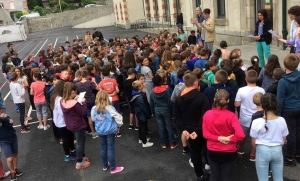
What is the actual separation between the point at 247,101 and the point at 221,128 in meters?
1.42

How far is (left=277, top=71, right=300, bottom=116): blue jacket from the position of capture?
4691 millimetres

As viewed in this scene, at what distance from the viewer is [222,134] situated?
3.95m

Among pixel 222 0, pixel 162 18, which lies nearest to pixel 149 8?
pixel 162 18

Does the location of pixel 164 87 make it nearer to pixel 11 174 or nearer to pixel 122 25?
pixel 11 174

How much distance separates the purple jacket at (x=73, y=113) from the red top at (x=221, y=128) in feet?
8.37

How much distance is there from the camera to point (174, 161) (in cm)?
573

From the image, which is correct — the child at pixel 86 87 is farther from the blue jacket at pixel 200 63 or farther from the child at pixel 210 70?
the child at pixel 210 70

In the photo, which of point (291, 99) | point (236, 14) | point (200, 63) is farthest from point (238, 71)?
point (236, 14)

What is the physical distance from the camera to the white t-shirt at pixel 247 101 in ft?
16.5

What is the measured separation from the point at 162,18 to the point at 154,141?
2440 cm

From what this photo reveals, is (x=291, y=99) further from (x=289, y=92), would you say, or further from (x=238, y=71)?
(x=238, y=71)

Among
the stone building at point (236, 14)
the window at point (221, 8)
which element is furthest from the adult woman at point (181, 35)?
the window at point (221, 8)

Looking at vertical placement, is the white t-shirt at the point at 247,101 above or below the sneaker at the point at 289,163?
above

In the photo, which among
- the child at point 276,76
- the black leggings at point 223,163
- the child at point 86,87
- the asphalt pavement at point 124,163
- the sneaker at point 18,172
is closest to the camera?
the black leggings at point 223,163
